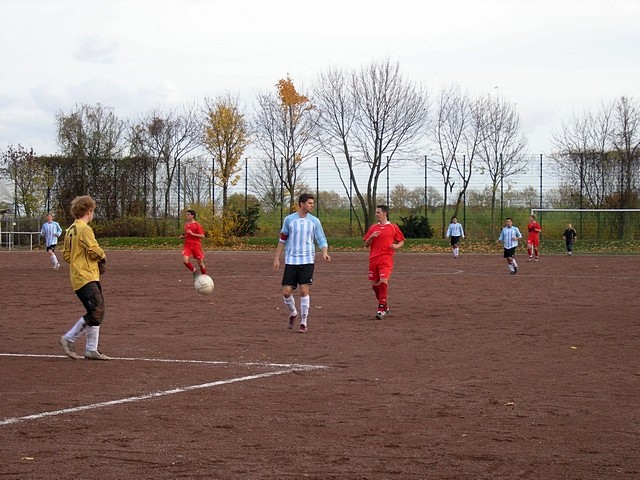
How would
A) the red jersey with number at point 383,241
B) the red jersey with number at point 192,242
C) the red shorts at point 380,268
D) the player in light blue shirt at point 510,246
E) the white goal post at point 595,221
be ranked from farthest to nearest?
1. the white goal post at point 595,221
2. the player in light blue shirt at point 510,246
3. the red jersey with number at point 192,242
4. the red jersey with number at point 383,241
5. the red shorts at point 380,268

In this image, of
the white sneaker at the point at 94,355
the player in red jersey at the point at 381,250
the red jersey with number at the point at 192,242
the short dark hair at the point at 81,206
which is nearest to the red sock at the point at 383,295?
the player in red jersey at the point at 381,250

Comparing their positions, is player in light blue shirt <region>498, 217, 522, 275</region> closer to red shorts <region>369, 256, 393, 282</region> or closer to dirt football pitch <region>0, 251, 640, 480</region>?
dirt football pitch <region>0, 251, 640, 480</region>

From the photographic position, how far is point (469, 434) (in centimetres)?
747

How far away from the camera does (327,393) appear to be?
30.6 feet

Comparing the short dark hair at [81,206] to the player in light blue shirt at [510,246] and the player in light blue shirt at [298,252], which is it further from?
the player in light blue shirt at [510,246]

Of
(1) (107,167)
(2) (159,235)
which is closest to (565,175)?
(2) (159,235)

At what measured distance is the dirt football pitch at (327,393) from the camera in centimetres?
659

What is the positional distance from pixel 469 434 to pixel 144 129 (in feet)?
217

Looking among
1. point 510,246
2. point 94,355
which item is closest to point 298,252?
point 94,355

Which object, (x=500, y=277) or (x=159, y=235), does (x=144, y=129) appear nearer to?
(x=159, y=235)

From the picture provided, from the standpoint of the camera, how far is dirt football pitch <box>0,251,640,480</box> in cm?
659

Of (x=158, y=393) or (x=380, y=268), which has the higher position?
(x=380, y=268)

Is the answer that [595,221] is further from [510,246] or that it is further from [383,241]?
[383,241]

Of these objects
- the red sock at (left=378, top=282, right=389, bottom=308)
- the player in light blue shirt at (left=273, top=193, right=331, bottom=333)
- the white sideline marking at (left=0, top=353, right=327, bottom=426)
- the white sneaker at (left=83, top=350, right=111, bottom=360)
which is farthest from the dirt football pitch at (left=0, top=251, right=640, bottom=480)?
the player in light blue shirt at (left=273, top=193, right=331, bottom=333)
